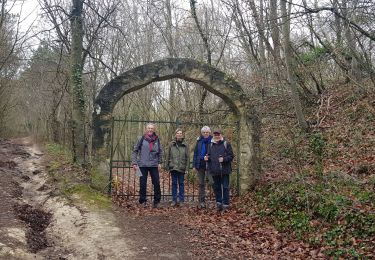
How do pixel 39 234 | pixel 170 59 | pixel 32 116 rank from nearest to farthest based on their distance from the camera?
1. pixel 39 234
2. pixel 170 59
3. pixel 32 116

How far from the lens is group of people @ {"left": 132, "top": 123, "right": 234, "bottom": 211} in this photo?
8.30 meters

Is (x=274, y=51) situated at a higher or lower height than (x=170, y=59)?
higher

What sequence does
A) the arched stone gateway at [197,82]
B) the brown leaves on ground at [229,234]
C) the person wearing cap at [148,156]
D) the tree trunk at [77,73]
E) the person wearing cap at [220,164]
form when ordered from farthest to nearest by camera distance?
the tree trunk at [77,73] → the arched stone gateway at [197,82] → the person wearing cap at [148,156] → the person wearing cap at [220,164] → the brown leaves on ground at [229,234]

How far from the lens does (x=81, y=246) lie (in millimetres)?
5953

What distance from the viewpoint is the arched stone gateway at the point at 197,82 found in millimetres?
8945

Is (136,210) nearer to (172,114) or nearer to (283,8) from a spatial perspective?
(283,8)

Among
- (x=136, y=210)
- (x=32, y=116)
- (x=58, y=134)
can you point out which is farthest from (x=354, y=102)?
(x=32, y=116)

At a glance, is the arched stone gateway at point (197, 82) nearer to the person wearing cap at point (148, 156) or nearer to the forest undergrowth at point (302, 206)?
the forest undergrowth at point (302, 206)

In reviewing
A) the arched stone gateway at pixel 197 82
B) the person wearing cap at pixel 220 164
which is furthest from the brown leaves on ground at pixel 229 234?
the arched stone gateway at pixel 197 82

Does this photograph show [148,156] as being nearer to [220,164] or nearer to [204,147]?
[204,147]

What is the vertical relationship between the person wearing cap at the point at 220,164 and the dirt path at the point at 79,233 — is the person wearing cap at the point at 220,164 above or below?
above

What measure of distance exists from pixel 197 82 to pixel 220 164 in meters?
2.29

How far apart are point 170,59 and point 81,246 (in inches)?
195

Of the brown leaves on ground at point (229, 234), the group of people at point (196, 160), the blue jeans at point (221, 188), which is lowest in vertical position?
the brown leaves on ground at point (229, 234)
